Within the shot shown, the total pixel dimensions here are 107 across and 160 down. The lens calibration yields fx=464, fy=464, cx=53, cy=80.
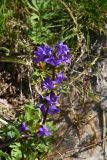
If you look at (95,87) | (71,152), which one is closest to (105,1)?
(95,87)

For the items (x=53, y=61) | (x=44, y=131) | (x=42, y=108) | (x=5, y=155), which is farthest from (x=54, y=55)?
(x=5, y=155)

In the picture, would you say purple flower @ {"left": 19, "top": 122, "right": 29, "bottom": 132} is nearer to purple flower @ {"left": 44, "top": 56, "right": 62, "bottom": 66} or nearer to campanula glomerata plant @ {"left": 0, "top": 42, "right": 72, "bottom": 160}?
campanula glomerata plant @ {"left": 0, "top": 42, "right": 72, "bottom": 160}

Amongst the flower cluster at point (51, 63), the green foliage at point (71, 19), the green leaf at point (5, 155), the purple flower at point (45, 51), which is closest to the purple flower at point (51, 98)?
the flower cluster at point (51, 63)

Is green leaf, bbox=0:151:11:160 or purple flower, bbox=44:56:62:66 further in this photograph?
green leaf, bbox=0:151:11:160

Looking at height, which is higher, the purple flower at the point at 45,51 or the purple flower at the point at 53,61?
the purple flower at the point at 45,51

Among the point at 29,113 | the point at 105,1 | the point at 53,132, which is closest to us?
the point at 29,113

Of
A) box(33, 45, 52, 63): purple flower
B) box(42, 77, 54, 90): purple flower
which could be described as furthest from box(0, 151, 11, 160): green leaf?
box(33, 45, 52, 63): purple flower

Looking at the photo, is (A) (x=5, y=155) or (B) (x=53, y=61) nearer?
(B) (x=53, y=61)

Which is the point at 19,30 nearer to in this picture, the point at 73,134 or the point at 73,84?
the point at 73,84

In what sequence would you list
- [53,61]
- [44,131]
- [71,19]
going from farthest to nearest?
[71,19], [44,131], [53,61]

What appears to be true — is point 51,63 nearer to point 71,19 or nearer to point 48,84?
point 48,84

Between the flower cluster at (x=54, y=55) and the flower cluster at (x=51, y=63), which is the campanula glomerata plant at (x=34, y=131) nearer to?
the flower cluster at (x=51, y=63)
